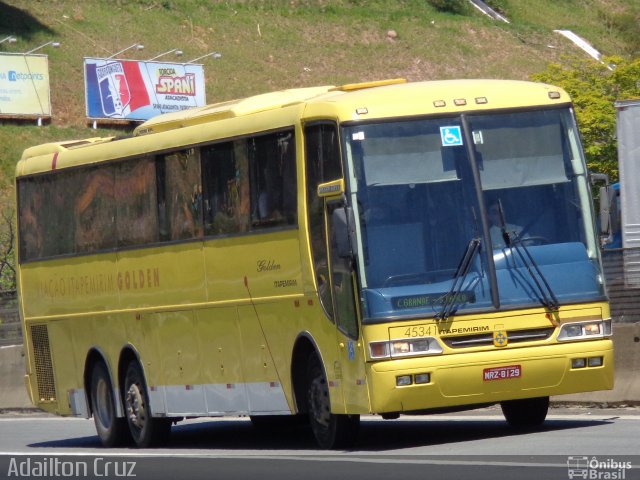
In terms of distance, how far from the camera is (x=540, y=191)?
14.1m

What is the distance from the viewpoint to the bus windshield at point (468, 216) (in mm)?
13648

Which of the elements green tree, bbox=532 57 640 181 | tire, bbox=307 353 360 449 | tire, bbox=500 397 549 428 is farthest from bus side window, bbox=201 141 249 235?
green tree, bbox=532 57 640 181

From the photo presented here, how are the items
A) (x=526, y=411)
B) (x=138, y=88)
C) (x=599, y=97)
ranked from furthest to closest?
(x=138, y=88) → (x=599, y=97) → (x=526, y=411)

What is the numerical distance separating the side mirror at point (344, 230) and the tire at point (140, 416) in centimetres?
512

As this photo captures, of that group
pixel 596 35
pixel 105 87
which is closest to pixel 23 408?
pixel 105 87

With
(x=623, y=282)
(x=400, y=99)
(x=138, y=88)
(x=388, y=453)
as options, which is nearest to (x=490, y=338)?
(x=388, y=453)

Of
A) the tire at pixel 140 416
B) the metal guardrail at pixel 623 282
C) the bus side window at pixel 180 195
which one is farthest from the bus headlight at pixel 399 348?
the metal guardrail at pixel 623 282

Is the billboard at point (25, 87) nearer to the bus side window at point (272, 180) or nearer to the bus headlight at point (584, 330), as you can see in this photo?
the bus side window at point (272, 180)

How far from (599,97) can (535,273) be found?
119ft

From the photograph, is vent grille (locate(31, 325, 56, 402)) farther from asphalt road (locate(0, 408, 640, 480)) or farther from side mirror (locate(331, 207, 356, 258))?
side mirror (locate(331, 207, 356, 258))

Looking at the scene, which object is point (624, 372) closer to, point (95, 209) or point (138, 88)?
point (95, 209)

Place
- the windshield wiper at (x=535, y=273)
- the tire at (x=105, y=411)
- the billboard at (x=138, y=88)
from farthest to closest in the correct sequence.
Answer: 1. the billboard at (x=138, y=88)
2. the tire at (x=105, y=411)
3. the windshield wiper at (x=535, y=273)

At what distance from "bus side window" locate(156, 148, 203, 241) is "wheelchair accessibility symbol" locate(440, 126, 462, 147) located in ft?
10.9

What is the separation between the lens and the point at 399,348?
13516mm
